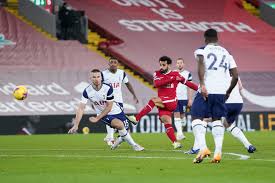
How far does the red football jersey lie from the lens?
1912 centimetres

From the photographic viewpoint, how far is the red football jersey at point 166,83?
62.7 ft

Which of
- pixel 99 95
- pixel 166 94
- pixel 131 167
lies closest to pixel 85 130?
pixel 166 94

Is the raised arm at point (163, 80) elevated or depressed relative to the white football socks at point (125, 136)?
elevated

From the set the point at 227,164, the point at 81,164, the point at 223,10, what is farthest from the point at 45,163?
the point at 223,10

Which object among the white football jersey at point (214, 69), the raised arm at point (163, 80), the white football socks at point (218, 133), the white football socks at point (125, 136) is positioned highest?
the white football jersey at point (214, 69)

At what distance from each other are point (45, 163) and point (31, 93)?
17.1m

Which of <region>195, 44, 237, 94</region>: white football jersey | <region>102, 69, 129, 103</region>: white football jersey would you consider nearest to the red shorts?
<region>102, 69, 129, 103</region>: white football jersey

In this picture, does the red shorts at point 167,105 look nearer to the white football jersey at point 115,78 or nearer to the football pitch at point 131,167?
Answer: the football pitch at point 131,167

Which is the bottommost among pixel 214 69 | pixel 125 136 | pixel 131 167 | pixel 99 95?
pixel 125 136

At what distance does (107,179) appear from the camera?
10875 millimetres

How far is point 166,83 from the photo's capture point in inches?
760

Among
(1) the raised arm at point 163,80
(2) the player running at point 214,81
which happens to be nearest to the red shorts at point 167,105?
(1) the raised arm at point 163,80

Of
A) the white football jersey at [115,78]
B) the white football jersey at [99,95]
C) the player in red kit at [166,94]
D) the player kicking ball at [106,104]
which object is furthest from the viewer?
the white football jersey at [115,78]

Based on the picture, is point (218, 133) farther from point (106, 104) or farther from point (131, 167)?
point (106, 104)
